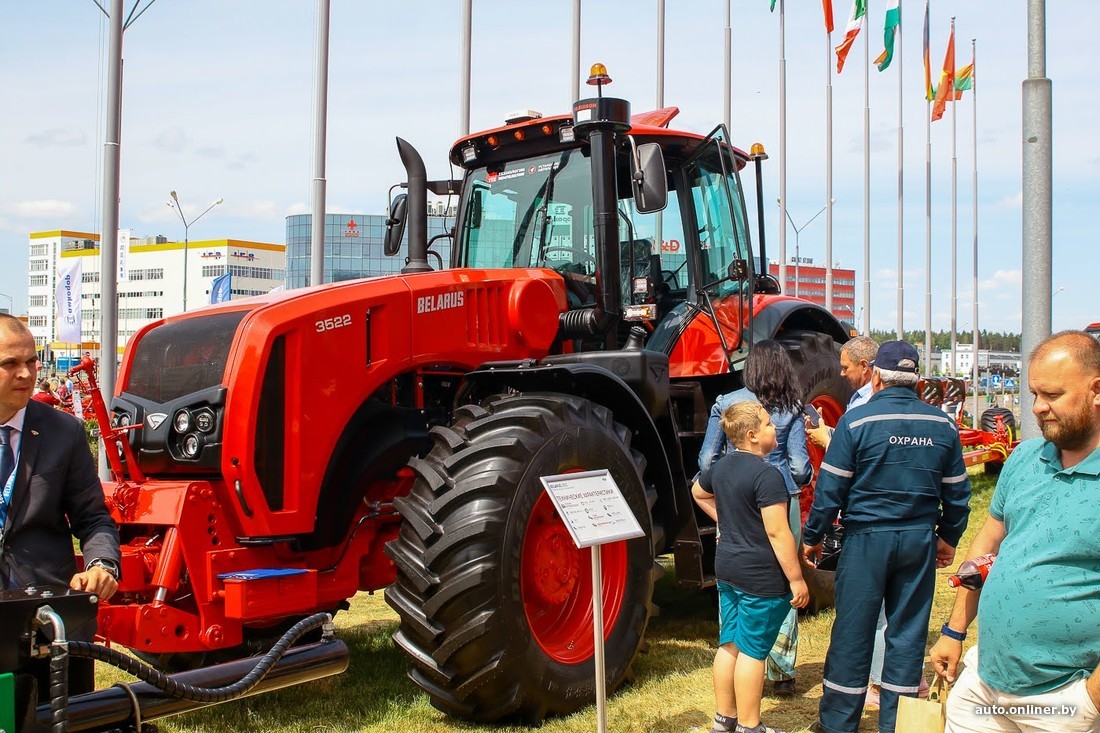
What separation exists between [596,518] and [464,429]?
2.73 ft

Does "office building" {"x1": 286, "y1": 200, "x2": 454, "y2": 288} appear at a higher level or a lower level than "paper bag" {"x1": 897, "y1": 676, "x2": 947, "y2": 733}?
higher

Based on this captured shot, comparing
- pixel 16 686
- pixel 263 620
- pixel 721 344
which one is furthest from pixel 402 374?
pixel 16 686

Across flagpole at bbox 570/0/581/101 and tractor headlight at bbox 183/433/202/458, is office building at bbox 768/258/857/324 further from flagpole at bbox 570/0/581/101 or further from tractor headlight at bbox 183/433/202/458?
tractor headlight at bbox 183/433/202/458

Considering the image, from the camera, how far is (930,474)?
4.29 metres

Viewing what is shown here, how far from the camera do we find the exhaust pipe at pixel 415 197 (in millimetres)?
5996

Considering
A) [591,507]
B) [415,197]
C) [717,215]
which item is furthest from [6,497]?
[717,215]

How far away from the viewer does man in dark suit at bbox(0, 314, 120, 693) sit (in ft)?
10.4

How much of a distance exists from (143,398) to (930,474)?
11.9ft

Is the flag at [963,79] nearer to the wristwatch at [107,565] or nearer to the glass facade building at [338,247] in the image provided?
the wristwatch at [107,565]

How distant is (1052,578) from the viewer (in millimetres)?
2746

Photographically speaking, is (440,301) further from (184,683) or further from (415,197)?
(184,683)

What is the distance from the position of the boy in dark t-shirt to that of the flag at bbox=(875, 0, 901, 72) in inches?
896

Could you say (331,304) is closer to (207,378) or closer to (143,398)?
(207,378)

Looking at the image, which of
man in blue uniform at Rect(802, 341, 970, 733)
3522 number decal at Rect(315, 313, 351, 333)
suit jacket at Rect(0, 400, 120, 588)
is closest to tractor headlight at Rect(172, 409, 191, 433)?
3522 number decal at Rect(315, 313, 351, 333)
